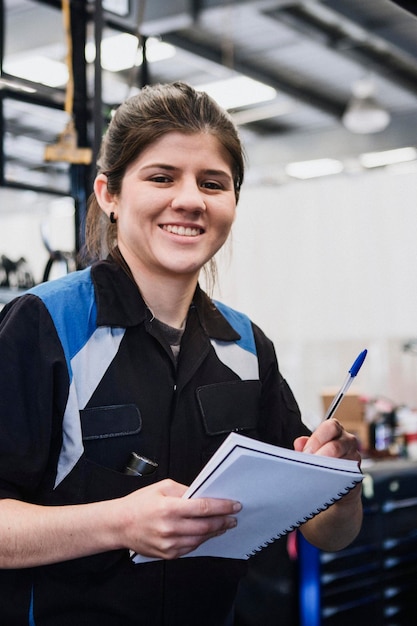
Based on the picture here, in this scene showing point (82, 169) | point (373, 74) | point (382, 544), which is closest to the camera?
point (82, 169)

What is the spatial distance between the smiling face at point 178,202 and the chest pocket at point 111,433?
0.79 ft

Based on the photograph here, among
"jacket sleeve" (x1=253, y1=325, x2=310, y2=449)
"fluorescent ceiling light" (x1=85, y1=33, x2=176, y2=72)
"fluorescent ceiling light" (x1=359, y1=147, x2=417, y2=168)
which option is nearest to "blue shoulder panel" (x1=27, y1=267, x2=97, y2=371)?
"jacket sleeve" (x1=253, y1=325, x2=310, y2=449)

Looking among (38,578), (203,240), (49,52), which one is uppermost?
(49,52)

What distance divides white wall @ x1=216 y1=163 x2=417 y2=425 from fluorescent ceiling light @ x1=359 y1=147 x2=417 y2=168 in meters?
0.35

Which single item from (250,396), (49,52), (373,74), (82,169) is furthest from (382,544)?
(373,74)

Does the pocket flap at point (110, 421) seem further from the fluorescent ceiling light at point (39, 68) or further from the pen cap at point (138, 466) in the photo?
the fluorescent ceiling light at point (39, 68)

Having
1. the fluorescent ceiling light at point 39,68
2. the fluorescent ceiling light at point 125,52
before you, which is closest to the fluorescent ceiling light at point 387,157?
the fluorescent ceiling light at point 125,52

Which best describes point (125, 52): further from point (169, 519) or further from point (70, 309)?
point (169, 519)

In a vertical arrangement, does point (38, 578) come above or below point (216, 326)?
below

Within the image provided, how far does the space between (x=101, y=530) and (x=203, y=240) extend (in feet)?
1.58

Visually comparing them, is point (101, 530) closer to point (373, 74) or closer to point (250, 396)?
point (250, 396)

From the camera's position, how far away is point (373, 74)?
720cm

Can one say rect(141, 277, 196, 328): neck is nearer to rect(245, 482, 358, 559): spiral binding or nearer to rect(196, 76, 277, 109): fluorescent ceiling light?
rect(245, 482, 358, 559): spiral binding

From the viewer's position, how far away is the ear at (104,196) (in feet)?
4.44
